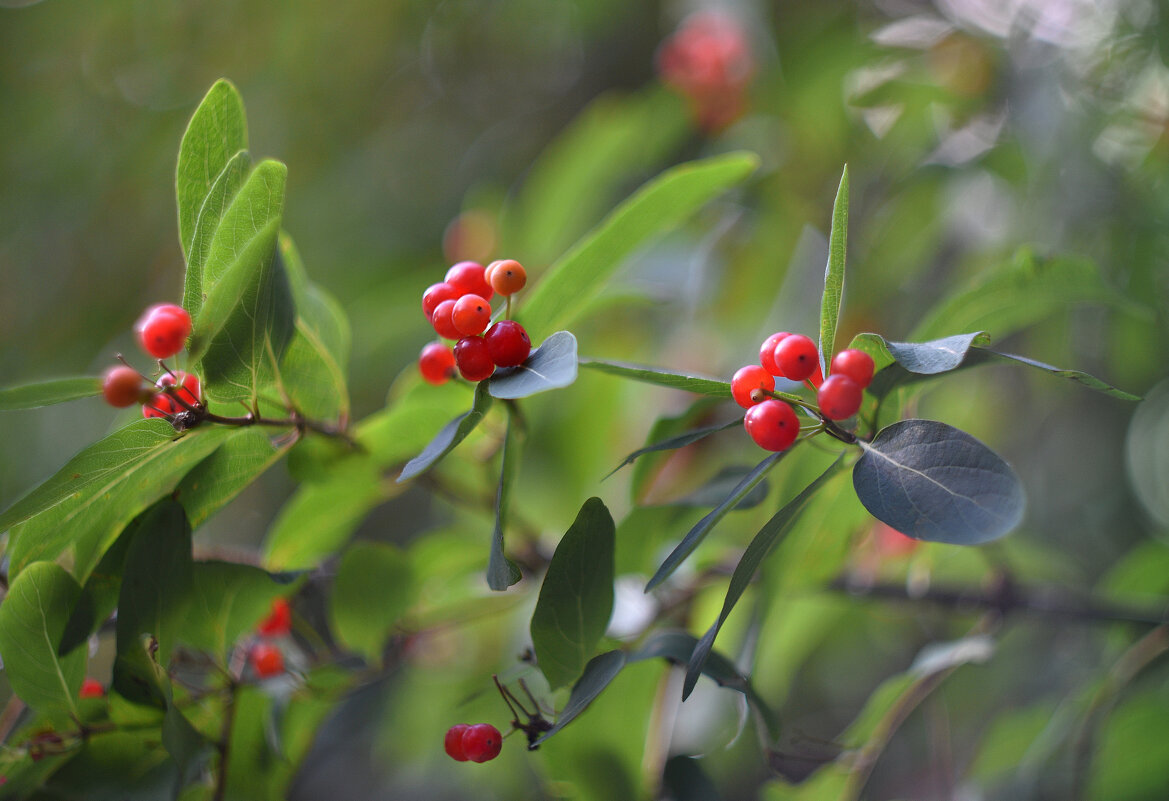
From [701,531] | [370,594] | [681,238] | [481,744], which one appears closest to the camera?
[701,531]

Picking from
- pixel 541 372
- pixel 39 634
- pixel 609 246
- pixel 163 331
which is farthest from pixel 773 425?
pixel 39 634

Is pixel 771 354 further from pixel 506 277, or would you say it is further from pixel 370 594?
pixel 370 594

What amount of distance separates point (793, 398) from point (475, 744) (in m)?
0.34

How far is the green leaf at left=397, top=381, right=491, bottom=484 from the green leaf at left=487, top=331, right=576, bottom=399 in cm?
1

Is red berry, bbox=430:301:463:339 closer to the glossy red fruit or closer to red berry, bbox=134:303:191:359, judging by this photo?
the glossy red fruit

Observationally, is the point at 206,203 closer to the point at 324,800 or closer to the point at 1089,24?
the point at 1089,24

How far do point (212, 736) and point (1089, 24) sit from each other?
1658 millimetres

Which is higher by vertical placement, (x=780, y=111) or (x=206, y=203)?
(x=206, y=203)

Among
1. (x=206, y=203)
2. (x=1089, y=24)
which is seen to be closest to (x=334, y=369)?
(x=206, y=203)

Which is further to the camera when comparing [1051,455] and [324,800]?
[324,800]

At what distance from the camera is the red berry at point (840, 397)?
0.48 meters

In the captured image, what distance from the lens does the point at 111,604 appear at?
604mm

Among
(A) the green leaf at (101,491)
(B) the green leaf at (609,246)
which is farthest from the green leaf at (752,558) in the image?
(A) the green leaf at (101,491)

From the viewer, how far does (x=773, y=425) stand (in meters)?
0.48
